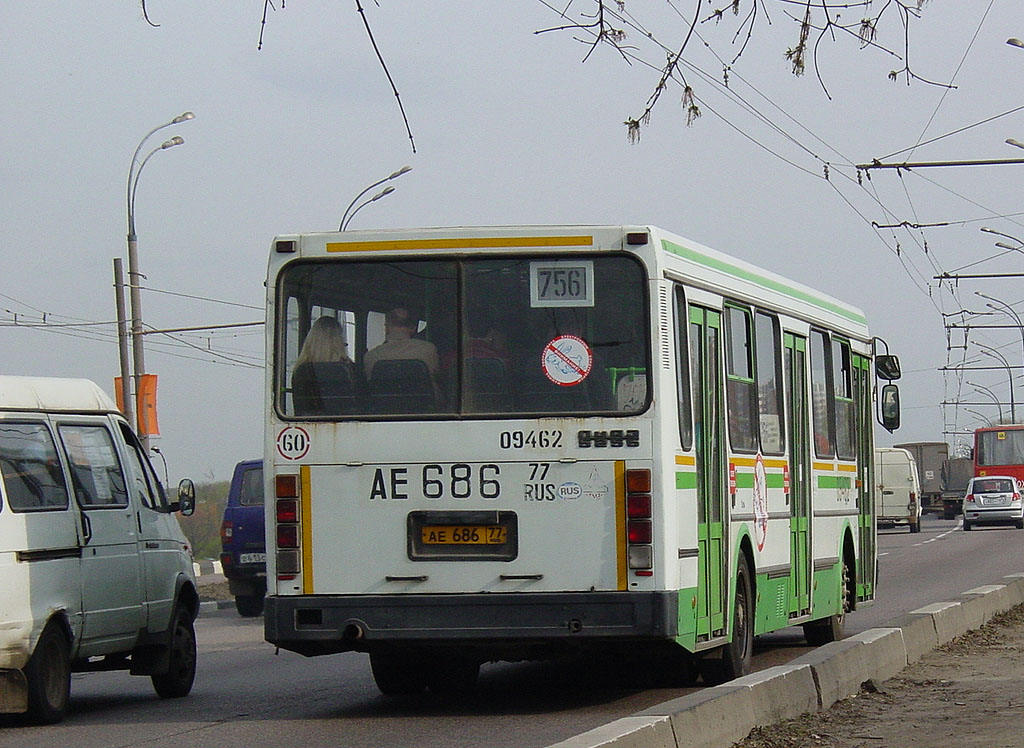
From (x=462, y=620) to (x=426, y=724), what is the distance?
0.69m

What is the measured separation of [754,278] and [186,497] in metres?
4.52

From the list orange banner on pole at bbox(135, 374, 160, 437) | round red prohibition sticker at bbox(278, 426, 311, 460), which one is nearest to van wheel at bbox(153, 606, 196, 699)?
round red prohibition sticker at bbox(278, 426, 311, 460)

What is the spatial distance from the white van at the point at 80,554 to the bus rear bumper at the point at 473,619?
1.57m

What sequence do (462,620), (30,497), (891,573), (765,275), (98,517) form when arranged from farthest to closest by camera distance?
(891,573), (765,275), (98,517), (30,497), (462,620)

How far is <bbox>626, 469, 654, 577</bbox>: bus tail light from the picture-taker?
9.95m

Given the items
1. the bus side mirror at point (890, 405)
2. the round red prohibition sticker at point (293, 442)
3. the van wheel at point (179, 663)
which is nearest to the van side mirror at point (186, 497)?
the van wheel at point (179, 663)

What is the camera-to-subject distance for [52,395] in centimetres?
1189

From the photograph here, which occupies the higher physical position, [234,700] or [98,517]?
[98,517]

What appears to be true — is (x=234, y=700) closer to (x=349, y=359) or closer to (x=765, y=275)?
(x=349, y=359)

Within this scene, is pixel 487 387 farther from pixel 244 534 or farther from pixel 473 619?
pixel 244 534

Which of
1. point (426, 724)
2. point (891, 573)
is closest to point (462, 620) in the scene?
point (426, 724)

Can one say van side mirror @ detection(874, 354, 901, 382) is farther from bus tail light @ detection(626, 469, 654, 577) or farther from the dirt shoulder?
bus tail light @ detection(626, 469, 654, 577)

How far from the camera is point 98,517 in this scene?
11750mm

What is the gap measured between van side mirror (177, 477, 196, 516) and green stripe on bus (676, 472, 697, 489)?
4.31m
